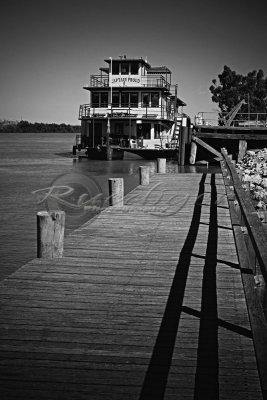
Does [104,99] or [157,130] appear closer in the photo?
[157,130]

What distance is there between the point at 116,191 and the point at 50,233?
4.40 meters

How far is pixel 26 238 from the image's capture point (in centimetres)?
1156

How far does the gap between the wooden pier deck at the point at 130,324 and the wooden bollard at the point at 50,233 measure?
0.22m

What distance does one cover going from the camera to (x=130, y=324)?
430 centimetres

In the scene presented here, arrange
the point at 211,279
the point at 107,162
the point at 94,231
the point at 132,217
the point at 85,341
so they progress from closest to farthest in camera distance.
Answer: the point at 85,341 → the point at 211,279 → the point at 94,231 → the point at 132,217 → the point at 107,162

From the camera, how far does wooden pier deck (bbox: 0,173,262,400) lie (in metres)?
3.30

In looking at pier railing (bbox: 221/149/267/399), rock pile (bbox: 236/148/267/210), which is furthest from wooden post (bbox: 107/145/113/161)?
pier railing (bbox: 221/149/267/399)

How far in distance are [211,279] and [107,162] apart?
34.7 meters

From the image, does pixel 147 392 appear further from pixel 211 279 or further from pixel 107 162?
pixel 107 162

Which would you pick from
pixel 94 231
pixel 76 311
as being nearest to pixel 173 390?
pixel 76 311

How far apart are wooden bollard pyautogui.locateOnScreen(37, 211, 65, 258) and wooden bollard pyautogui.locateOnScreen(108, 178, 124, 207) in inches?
166

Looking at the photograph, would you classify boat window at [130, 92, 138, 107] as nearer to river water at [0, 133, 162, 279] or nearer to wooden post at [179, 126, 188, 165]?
river water at [0, 133, 162, 279]

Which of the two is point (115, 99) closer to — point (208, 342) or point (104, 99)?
point (104, 99)

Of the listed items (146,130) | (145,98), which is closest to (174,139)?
(146,130)
